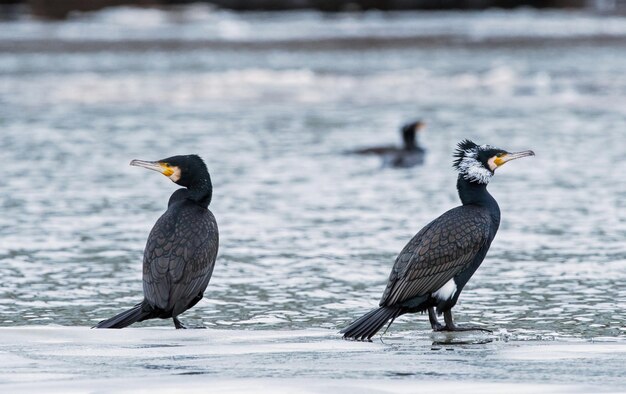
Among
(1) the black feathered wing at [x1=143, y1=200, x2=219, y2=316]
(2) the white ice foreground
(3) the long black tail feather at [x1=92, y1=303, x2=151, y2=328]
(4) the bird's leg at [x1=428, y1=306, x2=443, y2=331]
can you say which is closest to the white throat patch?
(4) the bird's leg at [x1=428, y1=306, x2=443, y2=331]

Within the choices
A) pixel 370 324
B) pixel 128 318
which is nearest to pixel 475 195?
pixel 370 324

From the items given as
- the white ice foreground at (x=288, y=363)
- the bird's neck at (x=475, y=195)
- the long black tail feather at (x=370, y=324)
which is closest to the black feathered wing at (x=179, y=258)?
the white ice foreground at (x=288, y=363)

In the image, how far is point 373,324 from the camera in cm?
664

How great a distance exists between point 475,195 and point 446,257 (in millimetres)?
468

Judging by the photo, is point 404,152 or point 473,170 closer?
point 473,170

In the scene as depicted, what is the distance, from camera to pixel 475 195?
7184mm

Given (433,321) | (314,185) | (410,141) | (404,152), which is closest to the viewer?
(433,321)

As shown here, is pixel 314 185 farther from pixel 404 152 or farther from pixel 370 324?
pixel 370 324

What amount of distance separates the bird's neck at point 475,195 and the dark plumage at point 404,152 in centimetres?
774

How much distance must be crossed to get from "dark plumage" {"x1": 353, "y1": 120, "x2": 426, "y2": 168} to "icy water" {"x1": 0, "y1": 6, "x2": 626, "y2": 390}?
14cm

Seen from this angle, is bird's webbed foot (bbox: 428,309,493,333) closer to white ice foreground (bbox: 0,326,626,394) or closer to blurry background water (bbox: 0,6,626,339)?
white ice foreground (bbox: 0,326,626,394)

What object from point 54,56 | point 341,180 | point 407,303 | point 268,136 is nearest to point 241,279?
point 407,303

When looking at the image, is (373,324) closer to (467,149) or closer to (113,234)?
(467,149)

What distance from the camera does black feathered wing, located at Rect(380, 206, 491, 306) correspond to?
267 inches
